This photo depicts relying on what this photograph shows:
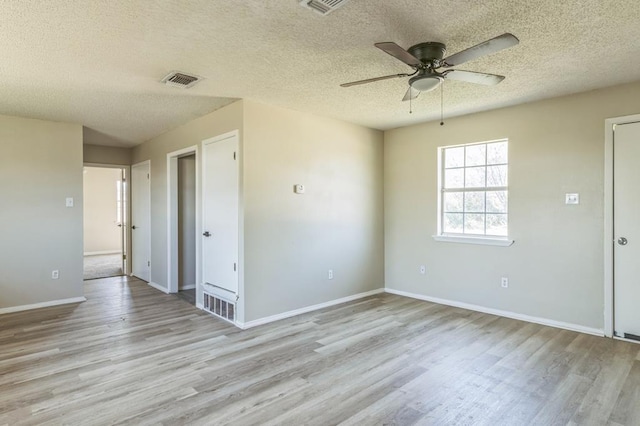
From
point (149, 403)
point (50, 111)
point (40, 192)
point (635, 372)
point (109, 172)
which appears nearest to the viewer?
point (149, 403)

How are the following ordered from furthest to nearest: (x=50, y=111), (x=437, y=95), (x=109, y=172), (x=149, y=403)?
(x=109, y=172) < (x=50, y=111) < (x=437, y=95) < (x=149, y=403)

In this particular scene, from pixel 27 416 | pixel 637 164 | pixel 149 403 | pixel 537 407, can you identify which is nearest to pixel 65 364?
pixel 27 416

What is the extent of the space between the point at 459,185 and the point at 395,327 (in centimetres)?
211

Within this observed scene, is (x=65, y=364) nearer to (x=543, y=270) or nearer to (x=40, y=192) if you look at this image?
(x=40, y=192)

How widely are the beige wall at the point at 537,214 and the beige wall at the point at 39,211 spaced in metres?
4.78

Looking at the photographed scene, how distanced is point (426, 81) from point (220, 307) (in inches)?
129

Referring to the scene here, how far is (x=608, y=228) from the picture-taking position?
344 cm

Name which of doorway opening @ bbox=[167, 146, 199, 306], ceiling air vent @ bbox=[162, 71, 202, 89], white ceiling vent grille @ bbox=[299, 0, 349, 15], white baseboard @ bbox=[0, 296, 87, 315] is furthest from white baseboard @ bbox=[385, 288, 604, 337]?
white baseboard @ bbox=[0, 296, 87, 315]

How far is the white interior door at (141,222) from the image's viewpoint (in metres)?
6.05

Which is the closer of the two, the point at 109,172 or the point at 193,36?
the point at 193,36

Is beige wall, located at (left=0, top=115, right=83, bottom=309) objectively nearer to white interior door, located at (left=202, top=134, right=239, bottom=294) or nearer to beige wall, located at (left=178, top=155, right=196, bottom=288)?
beige wall, located at (left=178, top=155, right=196, bottom=288)

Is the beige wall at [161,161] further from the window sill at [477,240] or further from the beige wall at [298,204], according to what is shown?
the window sill at [477,240]

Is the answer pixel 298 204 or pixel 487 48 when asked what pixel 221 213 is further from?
pixel 487 48

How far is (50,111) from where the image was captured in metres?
4.22
